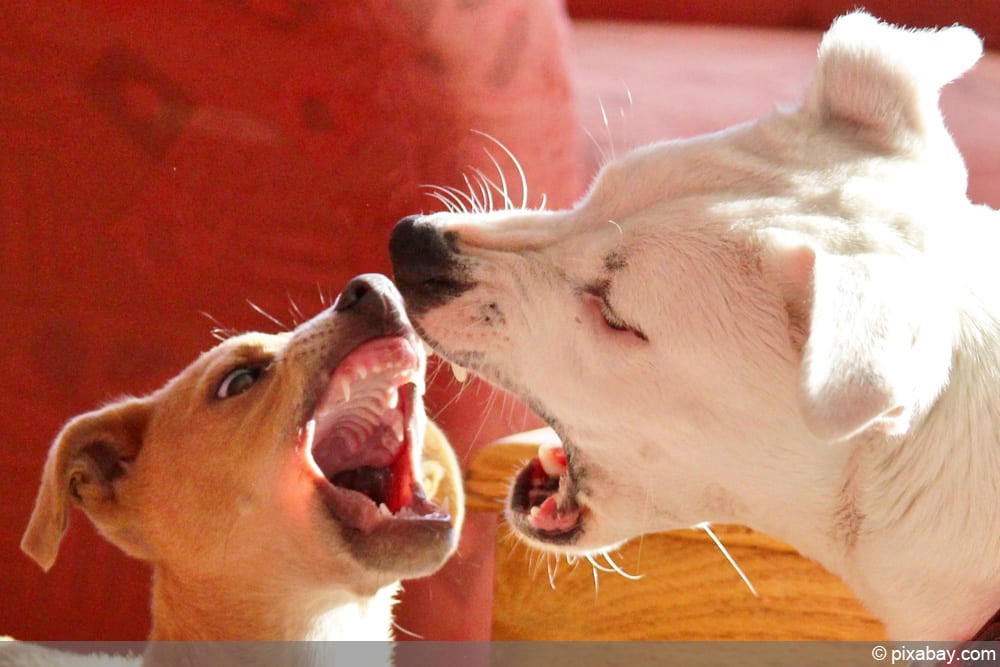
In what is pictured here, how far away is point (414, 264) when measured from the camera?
1174mm

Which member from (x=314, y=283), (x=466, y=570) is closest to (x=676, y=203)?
(x=314, y=283)

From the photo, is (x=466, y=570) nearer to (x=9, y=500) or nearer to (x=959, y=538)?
(x=9, y=500)

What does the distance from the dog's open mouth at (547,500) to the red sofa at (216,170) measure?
0.40m

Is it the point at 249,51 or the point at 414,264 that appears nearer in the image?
the point at 414,264

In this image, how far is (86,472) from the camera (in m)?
1.41

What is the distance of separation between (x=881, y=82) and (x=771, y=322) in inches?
13.1

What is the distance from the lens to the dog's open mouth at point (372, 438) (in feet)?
4.34

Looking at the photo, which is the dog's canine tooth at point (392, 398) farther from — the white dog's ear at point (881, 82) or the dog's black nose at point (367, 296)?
the white dog's ear at point (881, 82)

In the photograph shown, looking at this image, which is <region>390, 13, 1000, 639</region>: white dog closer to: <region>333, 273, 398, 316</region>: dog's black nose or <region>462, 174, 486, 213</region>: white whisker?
<region>333, 273, 398, 316</region>: dog's black nose

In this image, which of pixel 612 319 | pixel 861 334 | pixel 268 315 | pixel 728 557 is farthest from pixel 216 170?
pixel 861 334

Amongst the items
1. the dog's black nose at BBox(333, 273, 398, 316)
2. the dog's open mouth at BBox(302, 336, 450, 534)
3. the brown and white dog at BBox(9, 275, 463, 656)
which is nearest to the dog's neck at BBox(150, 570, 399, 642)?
the brown and white dog at BBox(9, 275, 463, 656)

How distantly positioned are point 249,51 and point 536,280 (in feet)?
2.57

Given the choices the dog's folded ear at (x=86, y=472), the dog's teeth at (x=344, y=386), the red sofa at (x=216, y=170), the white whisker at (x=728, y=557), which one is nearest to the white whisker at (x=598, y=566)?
the white whisker at (x=728, y=557)

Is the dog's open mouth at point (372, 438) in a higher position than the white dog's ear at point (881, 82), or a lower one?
lower
